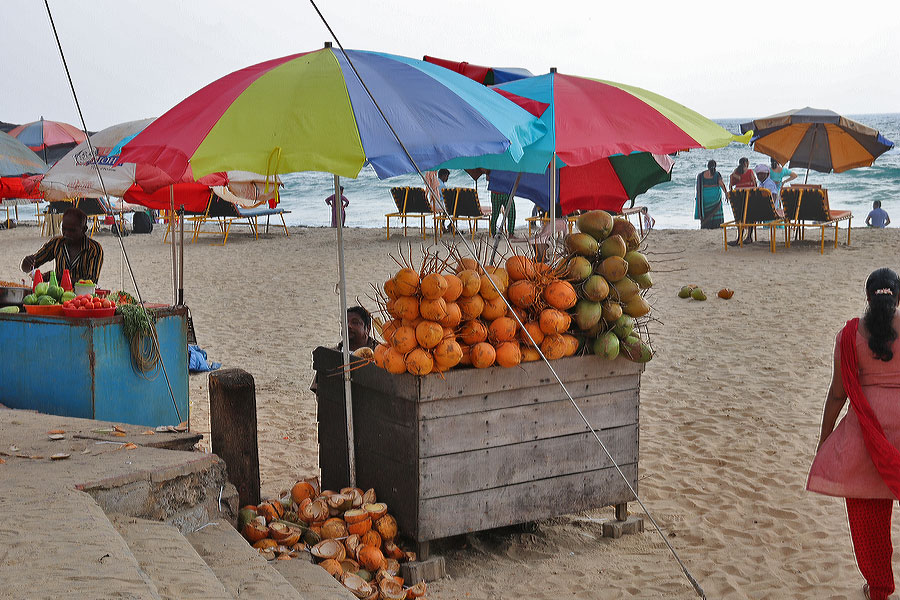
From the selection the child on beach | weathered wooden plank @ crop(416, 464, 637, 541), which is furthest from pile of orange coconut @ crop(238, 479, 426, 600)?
the child on beach

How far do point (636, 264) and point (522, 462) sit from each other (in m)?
1.07

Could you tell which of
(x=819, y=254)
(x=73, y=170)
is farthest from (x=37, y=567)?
(x=819, y=254)

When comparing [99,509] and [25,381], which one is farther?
[25,381]

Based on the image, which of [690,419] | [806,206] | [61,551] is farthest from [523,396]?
[806,206]

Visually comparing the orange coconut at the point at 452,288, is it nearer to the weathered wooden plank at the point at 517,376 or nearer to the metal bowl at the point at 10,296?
the weathered wooden plank at the point at 517,376

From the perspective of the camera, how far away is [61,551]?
2486 mm

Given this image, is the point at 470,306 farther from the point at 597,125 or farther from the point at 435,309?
the point at 597,125

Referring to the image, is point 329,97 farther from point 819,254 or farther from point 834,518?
point 819,254

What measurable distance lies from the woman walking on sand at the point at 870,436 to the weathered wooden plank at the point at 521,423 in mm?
910

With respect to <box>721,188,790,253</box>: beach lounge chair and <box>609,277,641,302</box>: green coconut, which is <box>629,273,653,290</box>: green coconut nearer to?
<box>609,277,641,302</box>: green coconut

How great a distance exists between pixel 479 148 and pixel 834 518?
2.79m

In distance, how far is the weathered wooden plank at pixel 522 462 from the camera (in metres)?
3.64

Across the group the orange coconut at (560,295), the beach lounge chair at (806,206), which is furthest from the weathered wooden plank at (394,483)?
the beach lounge chair at (806,206)

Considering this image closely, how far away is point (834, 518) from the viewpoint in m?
4.35
